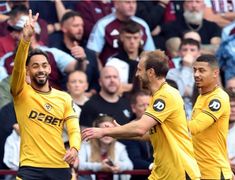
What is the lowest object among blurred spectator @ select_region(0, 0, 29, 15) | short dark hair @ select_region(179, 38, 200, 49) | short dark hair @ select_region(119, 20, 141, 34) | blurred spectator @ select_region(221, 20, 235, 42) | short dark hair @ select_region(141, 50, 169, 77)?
short dark hair @ select_region(141, 50, 169, 77)

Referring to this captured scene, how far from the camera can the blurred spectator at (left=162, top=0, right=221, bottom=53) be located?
15.1m

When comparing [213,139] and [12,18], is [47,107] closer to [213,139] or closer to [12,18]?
[213,139]

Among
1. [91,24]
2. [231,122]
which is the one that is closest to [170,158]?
[231,122]

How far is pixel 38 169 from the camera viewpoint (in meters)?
10.4

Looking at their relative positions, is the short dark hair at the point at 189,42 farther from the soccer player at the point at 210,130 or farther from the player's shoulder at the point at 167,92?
the player's shoulder at the point at 167,92

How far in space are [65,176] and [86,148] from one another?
1472mm

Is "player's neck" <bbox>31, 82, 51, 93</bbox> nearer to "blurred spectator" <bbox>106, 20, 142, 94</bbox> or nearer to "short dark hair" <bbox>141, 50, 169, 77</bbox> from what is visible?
"short dark hair" <bbox>141, 50, 169, 77</bbox>

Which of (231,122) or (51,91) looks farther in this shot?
(231,122)

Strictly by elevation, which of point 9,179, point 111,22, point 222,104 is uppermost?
point 111,22

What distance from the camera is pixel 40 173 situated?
10.4 m

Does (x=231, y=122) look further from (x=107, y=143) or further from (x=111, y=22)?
(x=111, y=22)

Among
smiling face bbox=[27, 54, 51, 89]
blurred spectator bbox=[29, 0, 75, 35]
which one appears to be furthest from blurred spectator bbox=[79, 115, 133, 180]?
blurred spectator bbox=[29, 0, 75, 35]

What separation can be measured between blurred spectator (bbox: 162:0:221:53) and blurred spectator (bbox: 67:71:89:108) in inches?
90.1

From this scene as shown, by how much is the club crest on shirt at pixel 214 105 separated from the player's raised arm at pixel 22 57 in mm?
1927
